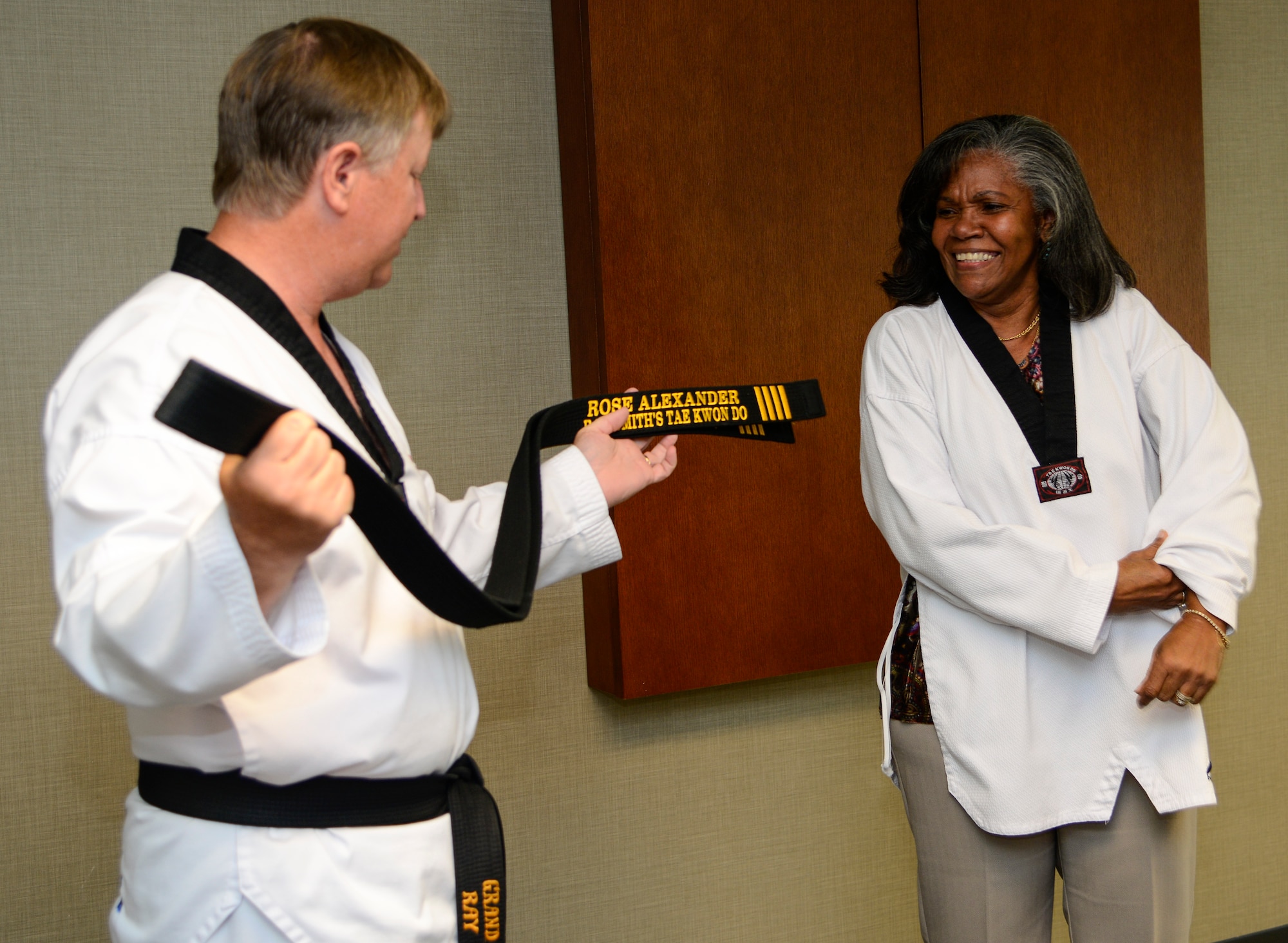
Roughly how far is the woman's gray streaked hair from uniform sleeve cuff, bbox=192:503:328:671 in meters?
1.49

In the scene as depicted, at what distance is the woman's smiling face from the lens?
78.5 inches

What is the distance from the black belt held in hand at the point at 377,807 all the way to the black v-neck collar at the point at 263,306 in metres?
0.35

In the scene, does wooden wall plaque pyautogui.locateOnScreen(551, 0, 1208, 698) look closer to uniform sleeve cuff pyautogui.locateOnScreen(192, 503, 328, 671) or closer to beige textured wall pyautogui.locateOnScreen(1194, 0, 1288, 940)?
beige textured wall pyautogui.locateOnScreen(1194, 0, 1288, 940)

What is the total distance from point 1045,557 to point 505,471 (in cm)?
132

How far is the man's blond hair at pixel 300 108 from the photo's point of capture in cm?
115

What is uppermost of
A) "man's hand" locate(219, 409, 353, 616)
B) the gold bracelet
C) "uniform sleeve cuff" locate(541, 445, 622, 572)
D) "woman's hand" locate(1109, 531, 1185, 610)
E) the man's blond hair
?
the man's blond hair

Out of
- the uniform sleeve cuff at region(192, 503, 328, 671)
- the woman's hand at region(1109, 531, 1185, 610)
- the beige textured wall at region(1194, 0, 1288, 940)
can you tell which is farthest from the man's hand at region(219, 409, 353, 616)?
the beige textured wall at region(1194, 0, 1288, 940)

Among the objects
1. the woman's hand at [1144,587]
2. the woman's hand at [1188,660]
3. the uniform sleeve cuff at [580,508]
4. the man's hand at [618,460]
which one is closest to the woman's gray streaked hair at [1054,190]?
the woman's hand at [1144,587]

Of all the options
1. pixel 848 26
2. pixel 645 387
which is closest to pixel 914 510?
pixel 645 387

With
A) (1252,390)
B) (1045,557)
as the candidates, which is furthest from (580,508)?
(1252,390)

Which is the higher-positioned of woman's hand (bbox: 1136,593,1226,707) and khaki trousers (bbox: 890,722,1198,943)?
woman's hand (bbox: 1136,593,1226,707)

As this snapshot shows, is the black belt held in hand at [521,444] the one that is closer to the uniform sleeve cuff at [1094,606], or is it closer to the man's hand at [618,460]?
the man's hand at [618,460]

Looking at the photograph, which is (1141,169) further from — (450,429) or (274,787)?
(274,787)

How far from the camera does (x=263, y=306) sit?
1185 millimetres
